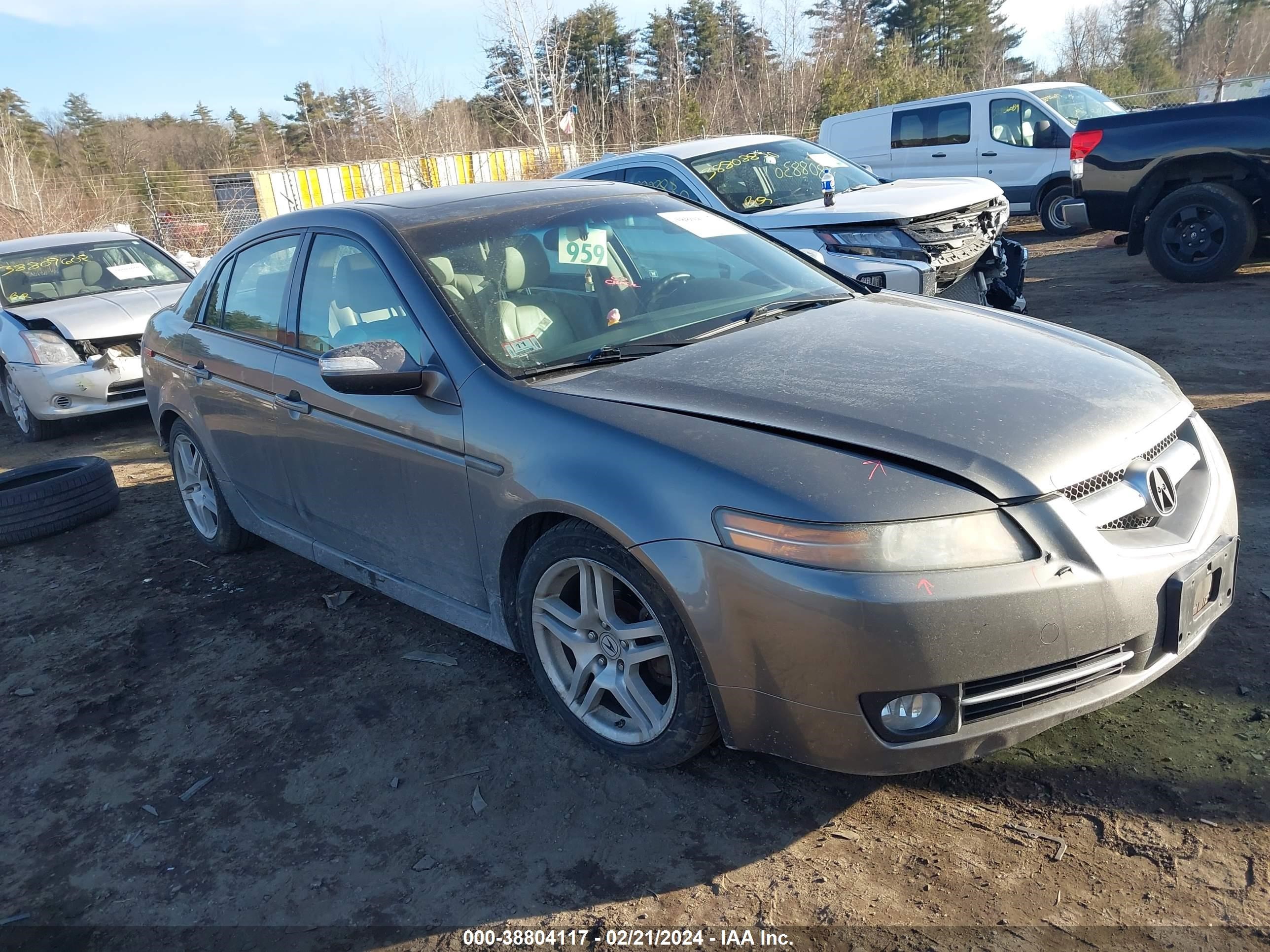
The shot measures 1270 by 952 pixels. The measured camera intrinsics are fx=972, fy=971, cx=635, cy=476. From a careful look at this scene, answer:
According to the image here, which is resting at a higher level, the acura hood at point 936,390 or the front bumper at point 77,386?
the acura hood at point 936,390

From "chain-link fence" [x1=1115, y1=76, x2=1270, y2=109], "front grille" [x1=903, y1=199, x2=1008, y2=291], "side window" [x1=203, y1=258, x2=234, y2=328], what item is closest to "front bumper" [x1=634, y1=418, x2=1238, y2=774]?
"side window" [x1=203, y1=258, x2=234, y2=328]

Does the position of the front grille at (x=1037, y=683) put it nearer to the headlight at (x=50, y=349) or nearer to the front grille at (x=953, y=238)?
the front grille at (x=953, y=238)

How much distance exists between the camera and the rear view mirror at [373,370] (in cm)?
307

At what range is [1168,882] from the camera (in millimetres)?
2227

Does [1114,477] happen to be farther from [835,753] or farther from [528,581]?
[528,581]

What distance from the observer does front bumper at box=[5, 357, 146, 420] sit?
7785 mm

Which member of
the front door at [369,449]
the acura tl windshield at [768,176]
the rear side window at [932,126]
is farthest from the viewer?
the rear side window at [932,126]

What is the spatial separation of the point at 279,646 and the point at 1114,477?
318cm

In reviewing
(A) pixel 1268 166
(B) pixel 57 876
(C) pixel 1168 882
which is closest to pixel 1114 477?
(C) pixel 1168 882

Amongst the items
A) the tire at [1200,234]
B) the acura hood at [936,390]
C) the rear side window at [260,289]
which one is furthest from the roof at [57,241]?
the tire at [1200,234]

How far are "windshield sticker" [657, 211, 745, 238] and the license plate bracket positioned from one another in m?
2.24

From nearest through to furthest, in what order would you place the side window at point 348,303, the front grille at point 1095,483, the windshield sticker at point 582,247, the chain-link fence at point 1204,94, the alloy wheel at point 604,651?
the front grille at point 1095,483
the alloy wheel at point 604,651
the side window at point 348,303
the windshield sticker at point 582,247
the chain-link fence at point 1204,94

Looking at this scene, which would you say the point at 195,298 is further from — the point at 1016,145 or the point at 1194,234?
the point at 1016,145

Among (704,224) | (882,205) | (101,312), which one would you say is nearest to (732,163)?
(882,205)
